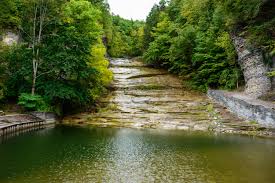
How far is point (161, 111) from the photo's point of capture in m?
31.8

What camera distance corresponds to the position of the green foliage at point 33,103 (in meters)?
29.0

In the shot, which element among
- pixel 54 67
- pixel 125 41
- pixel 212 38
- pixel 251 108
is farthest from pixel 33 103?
pixel 125 41

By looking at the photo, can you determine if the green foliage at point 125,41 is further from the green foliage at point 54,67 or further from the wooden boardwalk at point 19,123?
the wooden boardwalk at point 19,123

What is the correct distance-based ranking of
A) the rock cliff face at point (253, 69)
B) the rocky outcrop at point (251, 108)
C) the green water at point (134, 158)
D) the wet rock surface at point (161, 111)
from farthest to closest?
the rock cliff face at point (253, 69)
the wet rock surface at point (161, 111)
the rocky outcrop at point (251, 108)
the green water at point (134, 158)

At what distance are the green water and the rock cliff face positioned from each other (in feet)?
28.7

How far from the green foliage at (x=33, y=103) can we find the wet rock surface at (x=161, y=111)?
7.40 feet

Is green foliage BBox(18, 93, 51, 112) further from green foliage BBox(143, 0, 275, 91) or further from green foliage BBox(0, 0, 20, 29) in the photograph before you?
green foliage BBox(143, 0, 275, 91)

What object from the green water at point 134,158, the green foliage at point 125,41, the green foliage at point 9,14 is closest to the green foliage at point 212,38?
the green water at point 134,158

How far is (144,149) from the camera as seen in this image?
741 inches

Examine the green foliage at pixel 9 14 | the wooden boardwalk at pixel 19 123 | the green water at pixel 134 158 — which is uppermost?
the green foliage at pixel 9 14

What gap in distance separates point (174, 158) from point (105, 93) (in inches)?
876

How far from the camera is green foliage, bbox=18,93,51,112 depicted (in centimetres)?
2897

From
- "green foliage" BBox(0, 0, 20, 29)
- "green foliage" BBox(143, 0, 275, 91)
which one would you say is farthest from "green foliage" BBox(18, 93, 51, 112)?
"green foliage" BBox(143, 0, 275, 91)

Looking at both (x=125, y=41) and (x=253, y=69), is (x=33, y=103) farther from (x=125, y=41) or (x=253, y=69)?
(x=125, y=41)
